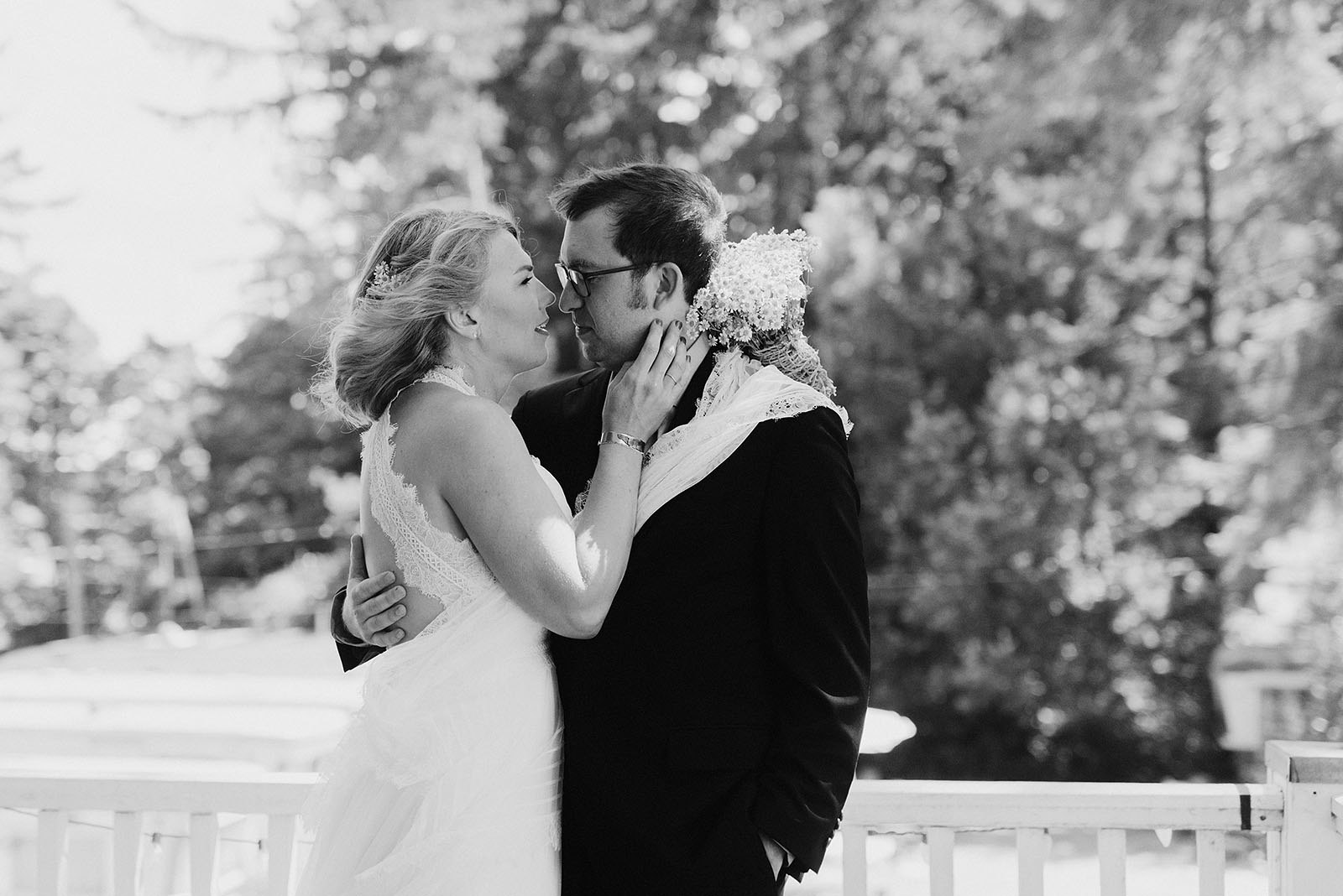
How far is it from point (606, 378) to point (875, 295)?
9.71 metres

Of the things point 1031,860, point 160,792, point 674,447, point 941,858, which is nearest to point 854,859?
point 941,858

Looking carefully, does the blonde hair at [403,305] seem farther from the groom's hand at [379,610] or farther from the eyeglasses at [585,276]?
the groom's hand at [379,610]

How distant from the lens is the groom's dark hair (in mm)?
2375

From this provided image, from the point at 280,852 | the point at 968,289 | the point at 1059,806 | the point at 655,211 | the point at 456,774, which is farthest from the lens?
the point at 968,289

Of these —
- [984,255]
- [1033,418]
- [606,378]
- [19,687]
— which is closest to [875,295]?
[984,255]

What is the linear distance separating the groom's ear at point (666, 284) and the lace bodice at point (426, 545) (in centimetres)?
42

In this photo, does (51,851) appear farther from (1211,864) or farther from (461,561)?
(1211,864)

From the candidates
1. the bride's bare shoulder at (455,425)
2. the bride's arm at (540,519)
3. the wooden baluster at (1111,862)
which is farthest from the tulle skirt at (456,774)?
the wooden baluster at (1111,862)

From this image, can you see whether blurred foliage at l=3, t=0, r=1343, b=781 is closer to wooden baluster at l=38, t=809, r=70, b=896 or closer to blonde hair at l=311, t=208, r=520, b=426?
blonde hair at l=311, t=208, r=520, b=426

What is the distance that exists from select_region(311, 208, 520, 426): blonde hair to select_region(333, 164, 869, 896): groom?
393 millimetres

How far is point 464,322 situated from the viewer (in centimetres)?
234

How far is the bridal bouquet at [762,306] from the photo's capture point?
2332 mm

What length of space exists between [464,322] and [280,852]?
141cm

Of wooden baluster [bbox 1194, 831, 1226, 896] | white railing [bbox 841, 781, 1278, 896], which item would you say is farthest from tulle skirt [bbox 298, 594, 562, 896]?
wooden baluster [bbox 1194, 831, 1226, 896]
